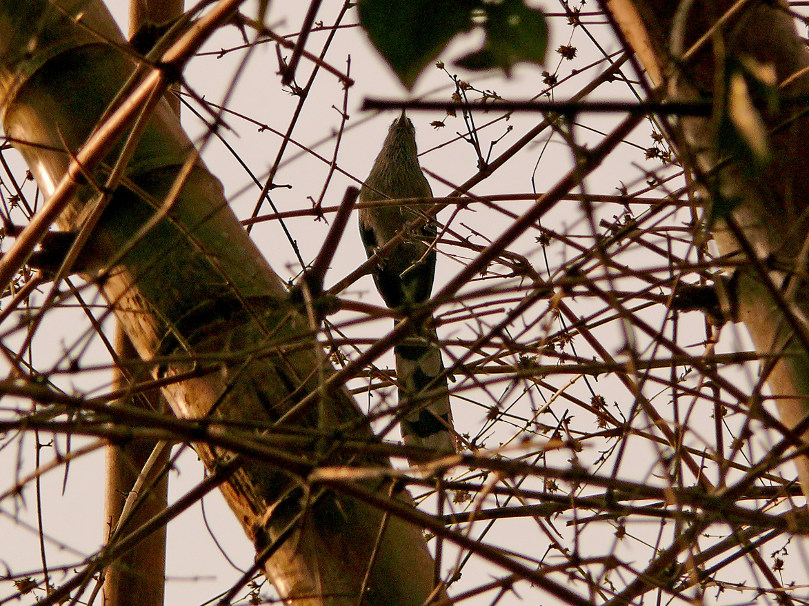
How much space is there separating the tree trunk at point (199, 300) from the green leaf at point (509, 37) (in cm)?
55

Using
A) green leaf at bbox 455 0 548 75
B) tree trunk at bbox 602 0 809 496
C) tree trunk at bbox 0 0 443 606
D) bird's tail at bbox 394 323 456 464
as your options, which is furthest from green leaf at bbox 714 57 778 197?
bird's tail at bbox 394 323 456 464

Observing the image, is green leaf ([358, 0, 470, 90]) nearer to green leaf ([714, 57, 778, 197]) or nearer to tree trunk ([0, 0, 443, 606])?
green leaf ([714, 57, 778, 197])

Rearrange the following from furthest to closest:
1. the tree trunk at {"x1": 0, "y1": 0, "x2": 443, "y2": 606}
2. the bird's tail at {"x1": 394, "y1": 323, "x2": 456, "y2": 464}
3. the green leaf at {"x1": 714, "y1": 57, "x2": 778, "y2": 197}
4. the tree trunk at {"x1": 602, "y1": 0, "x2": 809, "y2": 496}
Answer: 1. the bird's tail at {"x1": 394, "y1": 323, "x2": 456, "y2": 464}
2. the tree trunk at {"x1": 0, "y1": 0, "x2": 443, "y2": 606}
3. the tree trunk at {"x1": 602, "y1": 0, "x2": 809, "y2": 496}
4. the green leaf at {"x1": 714, "y1": 57, "x2": 778, "y2": 197}

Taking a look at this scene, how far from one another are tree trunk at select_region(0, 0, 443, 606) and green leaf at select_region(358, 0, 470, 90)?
Result: 1.84ft

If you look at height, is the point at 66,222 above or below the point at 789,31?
above

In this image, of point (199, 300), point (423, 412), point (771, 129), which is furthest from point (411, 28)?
point (423, 412)

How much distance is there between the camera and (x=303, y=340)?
1199 millimetres

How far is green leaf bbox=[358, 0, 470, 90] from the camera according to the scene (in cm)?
49

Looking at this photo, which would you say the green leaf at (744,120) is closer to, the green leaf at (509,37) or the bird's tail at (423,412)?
the green leaf at (509,37)

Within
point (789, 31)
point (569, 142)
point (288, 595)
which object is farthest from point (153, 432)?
point (789, 31)

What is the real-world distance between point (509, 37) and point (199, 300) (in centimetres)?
84

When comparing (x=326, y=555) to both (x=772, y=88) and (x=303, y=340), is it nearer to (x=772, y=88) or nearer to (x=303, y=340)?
(x=303, y=340)

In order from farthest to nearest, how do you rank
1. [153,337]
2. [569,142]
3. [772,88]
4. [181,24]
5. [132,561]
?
[132,561]
[153,337]
[181,24]
[569,142]
[772,88]

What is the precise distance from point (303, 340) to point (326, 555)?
0.29m
